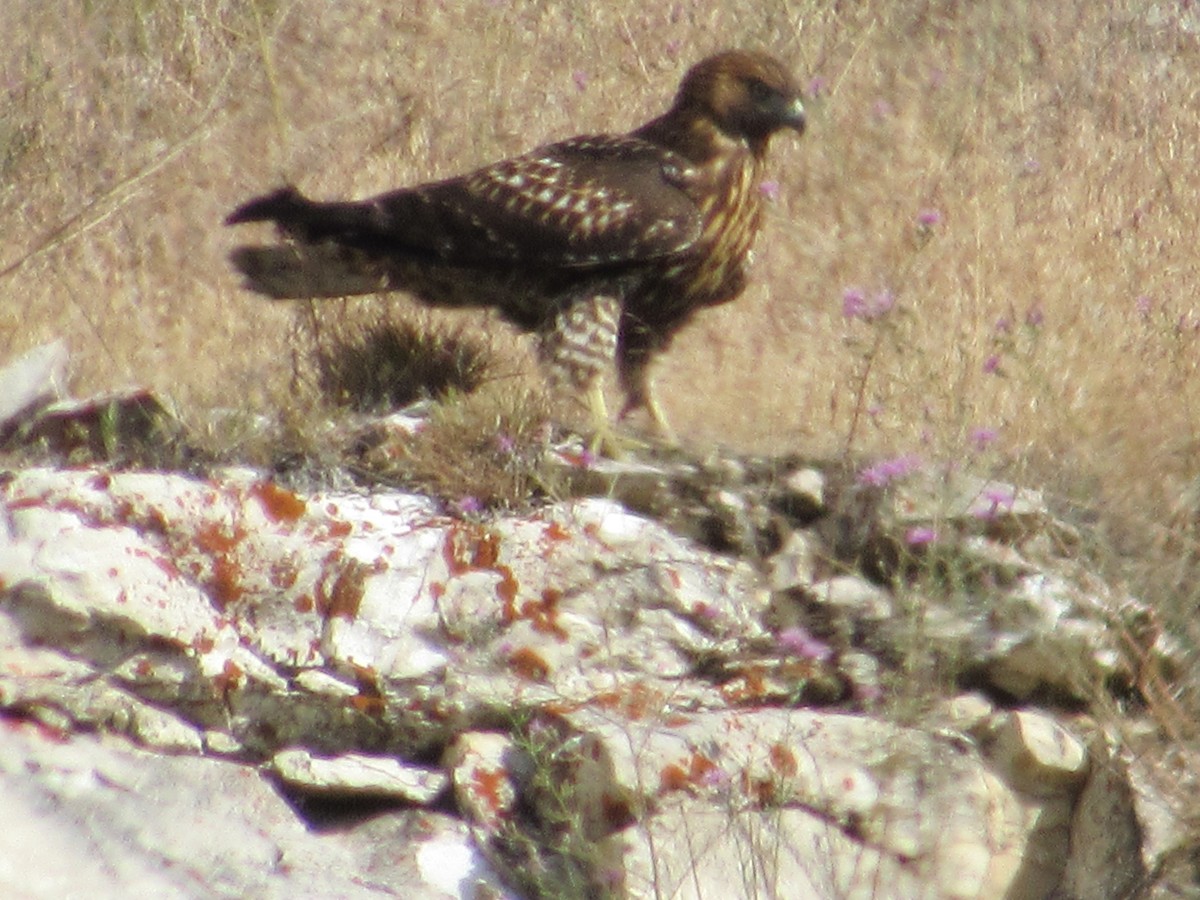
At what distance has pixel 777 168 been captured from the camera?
781cm

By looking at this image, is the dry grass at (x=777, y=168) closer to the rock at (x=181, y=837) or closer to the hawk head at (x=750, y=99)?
the hawk head at (x=750, y=99)

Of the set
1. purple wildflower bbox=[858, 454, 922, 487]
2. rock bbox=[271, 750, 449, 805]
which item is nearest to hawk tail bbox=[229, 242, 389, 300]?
purple wildflower bbox=[858, 454, 922, 487]

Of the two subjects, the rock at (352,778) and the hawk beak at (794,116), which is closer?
the rock at (352,778)

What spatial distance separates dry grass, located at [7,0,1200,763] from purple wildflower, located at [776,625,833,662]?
0.76 m

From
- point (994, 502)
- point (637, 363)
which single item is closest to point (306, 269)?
point (637, 363)

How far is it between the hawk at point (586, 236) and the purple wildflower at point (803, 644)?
1.35 meters

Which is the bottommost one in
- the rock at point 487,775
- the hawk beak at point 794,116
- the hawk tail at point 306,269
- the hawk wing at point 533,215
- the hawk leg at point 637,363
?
the hawk leg at point 637,363

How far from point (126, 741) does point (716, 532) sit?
1.49 m

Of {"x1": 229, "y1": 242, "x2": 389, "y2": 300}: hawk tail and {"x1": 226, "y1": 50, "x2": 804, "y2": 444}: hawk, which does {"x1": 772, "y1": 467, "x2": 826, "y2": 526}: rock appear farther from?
{"x1": 229, "y1": 242, "x2": 389, "y2": 300}: hawk tail

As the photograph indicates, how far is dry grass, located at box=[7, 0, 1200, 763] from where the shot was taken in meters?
5.98

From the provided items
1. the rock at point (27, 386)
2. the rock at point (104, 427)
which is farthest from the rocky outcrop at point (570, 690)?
the rock at point (27, 386)

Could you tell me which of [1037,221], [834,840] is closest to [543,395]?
[834,840]

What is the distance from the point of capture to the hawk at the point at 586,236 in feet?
18.7

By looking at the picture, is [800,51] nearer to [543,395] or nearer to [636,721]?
[543,395]
